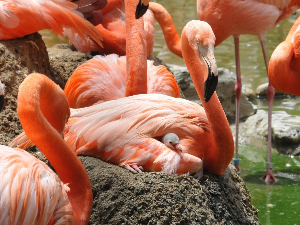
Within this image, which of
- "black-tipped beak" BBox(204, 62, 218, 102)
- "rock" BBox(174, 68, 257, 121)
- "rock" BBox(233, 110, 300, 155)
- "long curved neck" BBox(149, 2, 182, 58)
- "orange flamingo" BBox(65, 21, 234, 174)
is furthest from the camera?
"rock" BBox(174, 68, 257, 121)

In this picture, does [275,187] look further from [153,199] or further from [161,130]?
[153,199]

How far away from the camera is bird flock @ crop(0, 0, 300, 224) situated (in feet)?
7.54

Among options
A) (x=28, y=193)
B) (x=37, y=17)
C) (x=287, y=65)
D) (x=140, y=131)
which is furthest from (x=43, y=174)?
(x=287, y=65)

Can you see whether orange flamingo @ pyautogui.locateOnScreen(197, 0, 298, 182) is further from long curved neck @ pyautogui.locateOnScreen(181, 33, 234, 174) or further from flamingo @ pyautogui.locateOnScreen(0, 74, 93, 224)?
flamingo @ pyautogui.locateOnScreen(0, 74, 93, 224)

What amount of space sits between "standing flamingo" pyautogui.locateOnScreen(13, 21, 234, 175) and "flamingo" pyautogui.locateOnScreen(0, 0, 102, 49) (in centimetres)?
118

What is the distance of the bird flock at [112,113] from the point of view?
90.5 inches

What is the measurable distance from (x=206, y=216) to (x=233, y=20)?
255 cm

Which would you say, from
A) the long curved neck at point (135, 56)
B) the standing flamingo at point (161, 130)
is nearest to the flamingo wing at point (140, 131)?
the standing flamingo at point (161, 130)

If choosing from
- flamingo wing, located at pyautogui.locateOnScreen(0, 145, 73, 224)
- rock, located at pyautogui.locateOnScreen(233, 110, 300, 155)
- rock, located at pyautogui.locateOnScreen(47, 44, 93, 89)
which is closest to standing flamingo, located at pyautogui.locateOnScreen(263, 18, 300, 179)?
rock, located at pyautogui.locateOnScreen(233, 110, 300, 155)

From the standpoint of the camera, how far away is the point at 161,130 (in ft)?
9.30

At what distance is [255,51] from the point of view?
8477 mm

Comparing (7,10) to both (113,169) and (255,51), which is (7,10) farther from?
(255,51)

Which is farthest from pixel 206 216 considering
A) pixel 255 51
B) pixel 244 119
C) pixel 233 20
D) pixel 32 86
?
pixel 255 51

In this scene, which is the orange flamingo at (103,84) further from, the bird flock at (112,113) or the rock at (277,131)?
the rock at (277,131)
